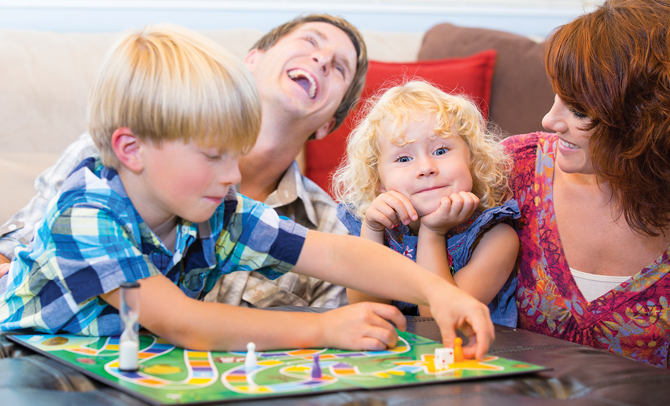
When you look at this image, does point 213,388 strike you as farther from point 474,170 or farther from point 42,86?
point 42,86

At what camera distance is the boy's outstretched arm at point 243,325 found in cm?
84

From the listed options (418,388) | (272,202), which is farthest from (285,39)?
(418,388)

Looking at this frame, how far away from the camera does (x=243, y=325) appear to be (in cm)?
87

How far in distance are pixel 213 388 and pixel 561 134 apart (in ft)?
2.59

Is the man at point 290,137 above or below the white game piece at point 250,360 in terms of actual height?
above

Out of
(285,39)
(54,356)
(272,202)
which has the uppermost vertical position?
(285,39)

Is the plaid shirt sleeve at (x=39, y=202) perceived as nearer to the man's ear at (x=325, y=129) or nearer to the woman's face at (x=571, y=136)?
the man's ear at (x=325, y=129)

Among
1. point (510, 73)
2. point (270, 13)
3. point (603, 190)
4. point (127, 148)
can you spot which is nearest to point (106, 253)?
point (127, 148)

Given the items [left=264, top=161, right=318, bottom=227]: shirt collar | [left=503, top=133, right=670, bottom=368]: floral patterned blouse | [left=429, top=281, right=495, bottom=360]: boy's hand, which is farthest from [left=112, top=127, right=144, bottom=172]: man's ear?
[left=503, top=133, right=670, bottom=368]: floral patterned blouse

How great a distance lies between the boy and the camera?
84 centimetres

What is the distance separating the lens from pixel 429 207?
121 centimetres

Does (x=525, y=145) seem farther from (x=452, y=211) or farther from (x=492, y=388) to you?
(x=492, y=388)

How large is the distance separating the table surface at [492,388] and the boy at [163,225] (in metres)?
0.09

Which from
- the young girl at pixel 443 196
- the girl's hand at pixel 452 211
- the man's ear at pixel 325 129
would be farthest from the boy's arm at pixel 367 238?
the man's ear at pixel 325 129
